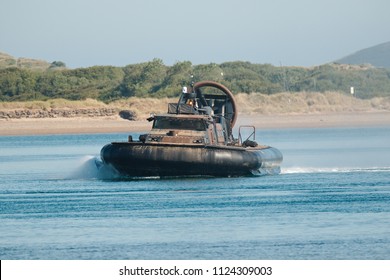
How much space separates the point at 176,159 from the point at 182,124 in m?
1.77

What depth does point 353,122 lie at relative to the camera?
95312mm

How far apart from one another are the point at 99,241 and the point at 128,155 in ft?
38.9

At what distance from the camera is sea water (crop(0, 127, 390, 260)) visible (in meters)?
25.0

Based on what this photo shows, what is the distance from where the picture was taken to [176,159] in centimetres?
3750

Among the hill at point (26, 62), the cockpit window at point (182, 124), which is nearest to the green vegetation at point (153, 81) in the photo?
the hill at point (26, 62)

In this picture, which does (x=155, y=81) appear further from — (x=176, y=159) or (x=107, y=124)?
(x=176, y=159)

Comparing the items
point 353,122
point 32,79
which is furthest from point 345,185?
point 32,79

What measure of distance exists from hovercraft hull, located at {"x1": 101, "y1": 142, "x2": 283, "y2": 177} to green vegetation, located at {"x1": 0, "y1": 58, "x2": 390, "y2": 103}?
54903 mm

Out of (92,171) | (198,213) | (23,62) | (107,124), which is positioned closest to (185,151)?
(92,171)

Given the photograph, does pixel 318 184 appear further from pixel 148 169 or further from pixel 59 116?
pixel 59 116

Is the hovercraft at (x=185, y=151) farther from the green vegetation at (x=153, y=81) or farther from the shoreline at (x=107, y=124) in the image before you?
the green vegetation at (x=153, y=81)

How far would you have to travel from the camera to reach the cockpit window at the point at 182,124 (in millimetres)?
38781

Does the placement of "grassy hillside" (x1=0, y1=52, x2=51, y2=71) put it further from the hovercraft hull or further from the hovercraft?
the hovercraft hull

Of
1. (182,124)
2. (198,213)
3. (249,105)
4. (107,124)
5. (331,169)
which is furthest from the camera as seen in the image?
(249,105)
